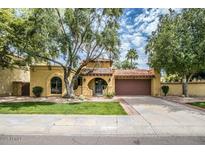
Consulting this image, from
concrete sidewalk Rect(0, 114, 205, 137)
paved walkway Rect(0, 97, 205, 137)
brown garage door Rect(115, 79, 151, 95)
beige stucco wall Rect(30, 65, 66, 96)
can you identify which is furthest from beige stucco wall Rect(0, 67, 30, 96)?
concrete sidewalk Rect(0, 114, 205, 137)

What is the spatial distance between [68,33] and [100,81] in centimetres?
1116

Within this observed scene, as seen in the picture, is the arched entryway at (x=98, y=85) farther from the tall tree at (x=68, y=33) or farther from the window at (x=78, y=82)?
the tall tree at (x=68, y=33)

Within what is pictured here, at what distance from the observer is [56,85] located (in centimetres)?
3025

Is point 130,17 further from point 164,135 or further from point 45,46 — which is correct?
point 164,135

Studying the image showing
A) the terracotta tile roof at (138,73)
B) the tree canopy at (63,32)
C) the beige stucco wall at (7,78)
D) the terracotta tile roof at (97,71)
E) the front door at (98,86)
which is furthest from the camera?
the terracotta tile roof at (138,73)

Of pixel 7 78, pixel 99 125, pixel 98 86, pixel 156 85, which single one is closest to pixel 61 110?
pixel 99 125

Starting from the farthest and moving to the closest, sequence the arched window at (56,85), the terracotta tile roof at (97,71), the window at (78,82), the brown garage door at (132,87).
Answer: the brown garage door at (132,87) → the window at (78,82) → the terracotta tile roof at (97,71) → the arched window at (56,85)

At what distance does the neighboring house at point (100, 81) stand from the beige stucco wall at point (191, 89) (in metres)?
2.31

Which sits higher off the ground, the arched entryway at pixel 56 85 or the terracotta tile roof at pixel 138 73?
the terracotta tile roof at pixel 138 73

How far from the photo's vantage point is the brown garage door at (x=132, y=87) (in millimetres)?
34844

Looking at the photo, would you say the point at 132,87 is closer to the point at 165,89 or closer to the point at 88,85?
the point at 165,89

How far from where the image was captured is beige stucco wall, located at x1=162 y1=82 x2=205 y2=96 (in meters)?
33.2

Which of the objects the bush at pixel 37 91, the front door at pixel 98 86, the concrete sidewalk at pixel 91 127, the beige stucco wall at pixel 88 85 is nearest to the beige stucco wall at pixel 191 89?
the beige stucco wall at pixel 88 85
